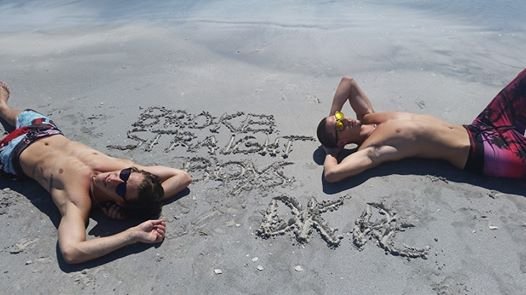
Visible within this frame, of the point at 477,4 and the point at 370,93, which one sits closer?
the point at 370,93

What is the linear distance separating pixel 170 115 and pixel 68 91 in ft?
5.22

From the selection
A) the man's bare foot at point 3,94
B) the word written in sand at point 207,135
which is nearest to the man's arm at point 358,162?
the word written in sand at point 207,135

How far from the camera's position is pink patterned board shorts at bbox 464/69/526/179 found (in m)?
3.74

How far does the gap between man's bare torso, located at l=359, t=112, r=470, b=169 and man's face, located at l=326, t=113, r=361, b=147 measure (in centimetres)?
23

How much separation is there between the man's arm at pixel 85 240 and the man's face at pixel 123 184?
242mm

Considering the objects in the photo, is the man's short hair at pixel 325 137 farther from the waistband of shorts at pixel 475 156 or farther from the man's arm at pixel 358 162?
the waistband of shorts at pixel 475 156

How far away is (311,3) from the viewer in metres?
8.89

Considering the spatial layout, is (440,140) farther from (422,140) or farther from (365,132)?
(365,132)

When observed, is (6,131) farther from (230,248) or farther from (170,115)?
(230,248)

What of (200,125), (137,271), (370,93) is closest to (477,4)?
(370,93)

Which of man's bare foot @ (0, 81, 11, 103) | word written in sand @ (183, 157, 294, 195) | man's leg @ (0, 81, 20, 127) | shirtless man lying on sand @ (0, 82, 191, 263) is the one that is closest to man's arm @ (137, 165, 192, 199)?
shirtless man lying on sand @ (0, 82, 191, 263)

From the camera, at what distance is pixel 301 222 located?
339cm

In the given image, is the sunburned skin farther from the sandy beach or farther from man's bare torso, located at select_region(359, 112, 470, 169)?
the sandy beach

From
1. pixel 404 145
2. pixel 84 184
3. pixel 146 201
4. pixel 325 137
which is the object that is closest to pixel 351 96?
pixel 325 137
